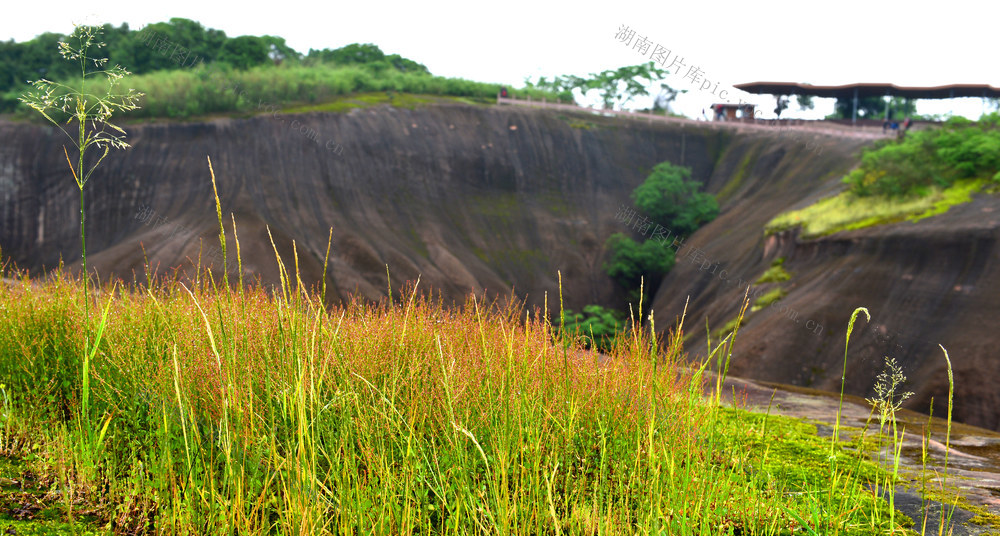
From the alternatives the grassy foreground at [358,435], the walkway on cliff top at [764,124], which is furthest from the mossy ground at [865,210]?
the grassy foreground at [358,435]

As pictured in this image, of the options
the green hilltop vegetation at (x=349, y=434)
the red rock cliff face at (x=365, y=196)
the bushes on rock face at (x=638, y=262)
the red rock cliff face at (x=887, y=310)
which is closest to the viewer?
the green hilltop vegetation at (x=349, y=434)

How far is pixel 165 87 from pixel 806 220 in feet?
108

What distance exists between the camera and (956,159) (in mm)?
23484

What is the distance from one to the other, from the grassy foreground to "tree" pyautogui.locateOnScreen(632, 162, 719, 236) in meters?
34.6

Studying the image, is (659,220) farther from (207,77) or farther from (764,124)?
(207,77)

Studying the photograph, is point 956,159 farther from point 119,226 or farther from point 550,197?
point 119,226

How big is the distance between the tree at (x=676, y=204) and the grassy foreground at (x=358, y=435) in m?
34.6

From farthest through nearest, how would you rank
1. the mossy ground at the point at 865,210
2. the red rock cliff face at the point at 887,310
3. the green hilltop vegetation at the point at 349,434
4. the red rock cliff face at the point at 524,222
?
1. the mossy ground at the point at 865,210
2. the red rock cliff face at the point at 524,222
3. the red rock cliff face at the point at 887,310
4. the green hilltop vegetation at the point at 349,434

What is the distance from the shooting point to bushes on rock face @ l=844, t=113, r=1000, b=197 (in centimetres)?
2295

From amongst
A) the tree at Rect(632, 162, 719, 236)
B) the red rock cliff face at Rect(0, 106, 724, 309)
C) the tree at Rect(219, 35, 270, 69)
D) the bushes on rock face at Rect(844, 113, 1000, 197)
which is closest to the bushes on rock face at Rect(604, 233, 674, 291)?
the red rock cliff face at Rect(0, 106, 724, 309)

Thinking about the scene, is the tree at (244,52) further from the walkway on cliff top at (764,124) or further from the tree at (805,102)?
the tree at (805,102)

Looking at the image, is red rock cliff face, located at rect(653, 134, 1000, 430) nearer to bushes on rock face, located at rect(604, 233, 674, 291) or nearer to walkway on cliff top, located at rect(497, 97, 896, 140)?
bushes on rock face, located at rect(604, 233, 674, 291)

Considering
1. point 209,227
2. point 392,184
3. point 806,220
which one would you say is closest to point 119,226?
point 209,227

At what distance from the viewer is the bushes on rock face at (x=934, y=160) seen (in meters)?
23.0
